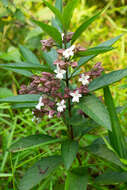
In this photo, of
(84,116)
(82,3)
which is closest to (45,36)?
(82,3)

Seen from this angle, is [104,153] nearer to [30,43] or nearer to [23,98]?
[23,98]

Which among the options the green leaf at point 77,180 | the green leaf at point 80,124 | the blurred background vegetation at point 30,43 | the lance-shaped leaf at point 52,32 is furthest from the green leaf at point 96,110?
the blurred background vegetation at point 30,43

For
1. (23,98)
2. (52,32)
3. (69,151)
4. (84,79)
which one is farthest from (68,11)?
(69,151)

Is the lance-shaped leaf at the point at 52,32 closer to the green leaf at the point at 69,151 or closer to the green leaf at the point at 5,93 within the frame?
the green leaf at the point at 69,151

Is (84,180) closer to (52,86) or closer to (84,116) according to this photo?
(84,116)

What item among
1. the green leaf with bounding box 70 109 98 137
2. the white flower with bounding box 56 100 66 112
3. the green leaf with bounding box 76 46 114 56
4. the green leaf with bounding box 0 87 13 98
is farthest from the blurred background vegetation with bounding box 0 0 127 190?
the green leaf with bounding box 76 46 114 56

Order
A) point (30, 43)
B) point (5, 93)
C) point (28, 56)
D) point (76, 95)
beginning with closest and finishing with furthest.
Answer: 1. point (76, 95)
2. point (28, 56)
3. point (5, 93)
4. point (30, 43)
